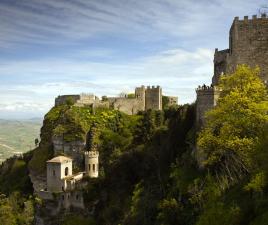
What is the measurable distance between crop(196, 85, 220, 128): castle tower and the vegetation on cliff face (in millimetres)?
2673

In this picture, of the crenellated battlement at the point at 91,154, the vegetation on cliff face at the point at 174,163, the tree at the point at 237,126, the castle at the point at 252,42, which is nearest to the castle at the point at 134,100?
the vegetation on cliff face at the point at 174,163

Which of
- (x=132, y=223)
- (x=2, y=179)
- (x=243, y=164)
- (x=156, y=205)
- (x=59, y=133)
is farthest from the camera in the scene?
(x=2, y=179)

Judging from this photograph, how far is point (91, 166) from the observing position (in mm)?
73875

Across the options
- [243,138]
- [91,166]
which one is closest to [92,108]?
[91,166]

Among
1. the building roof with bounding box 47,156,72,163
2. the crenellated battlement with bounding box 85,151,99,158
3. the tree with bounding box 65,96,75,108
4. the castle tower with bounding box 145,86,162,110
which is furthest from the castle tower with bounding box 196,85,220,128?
the tree with bounding box 65,96,75,108

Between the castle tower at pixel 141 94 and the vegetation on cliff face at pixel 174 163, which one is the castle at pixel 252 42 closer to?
the vegetation on cliff face at pixel 174 163

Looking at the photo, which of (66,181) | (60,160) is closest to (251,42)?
(66,181)

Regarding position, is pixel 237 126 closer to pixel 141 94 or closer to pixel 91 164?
pixel 91 164

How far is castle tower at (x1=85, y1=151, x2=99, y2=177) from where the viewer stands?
7381cm

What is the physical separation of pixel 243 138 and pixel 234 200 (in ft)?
21.1

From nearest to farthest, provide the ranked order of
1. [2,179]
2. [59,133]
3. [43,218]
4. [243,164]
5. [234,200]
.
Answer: [234,200], [243,164], [43,218], [59,133], [2,179]

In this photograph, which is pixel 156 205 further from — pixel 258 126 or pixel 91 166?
pixel 91 166

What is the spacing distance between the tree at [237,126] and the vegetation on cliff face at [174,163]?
0.07 meters

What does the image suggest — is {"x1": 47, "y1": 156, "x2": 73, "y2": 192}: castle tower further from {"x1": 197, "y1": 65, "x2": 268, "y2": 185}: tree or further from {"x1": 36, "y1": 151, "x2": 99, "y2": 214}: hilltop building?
{"x1": 197, "y1": 65, "x2": 268, "y2": 185}: tree
